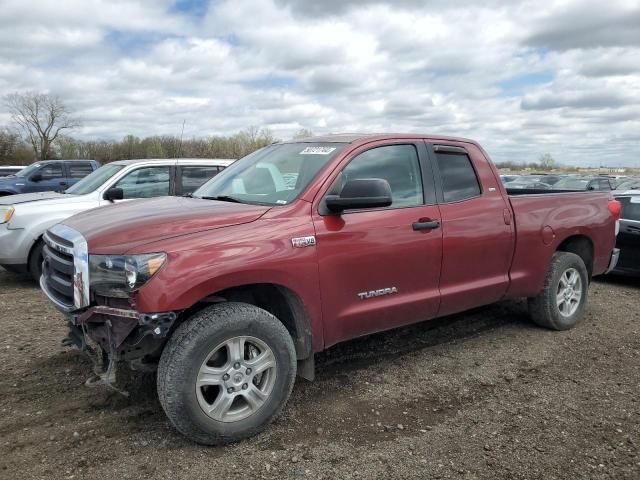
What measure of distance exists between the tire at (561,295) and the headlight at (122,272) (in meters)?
3.87

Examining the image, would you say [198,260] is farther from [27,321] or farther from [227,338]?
[27,321]

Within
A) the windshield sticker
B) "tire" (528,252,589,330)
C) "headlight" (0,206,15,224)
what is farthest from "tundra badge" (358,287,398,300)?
"headlight" (0,206,15,224)

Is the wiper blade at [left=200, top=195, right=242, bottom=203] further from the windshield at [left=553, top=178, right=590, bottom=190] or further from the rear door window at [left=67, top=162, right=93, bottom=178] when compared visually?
the rear door window at [left=67, top=162, right=93, bottom=178]

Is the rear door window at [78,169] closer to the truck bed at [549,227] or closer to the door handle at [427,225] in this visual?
the truck bed at [549,227]

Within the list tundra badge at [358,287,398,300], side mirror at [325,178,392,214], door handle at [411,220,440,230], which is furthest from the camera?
door handle at [411,220,440,230]

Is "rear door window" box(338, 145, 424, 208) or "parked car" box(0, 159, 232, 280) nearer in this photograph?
"rear door window" box(338, 145, 424, 208)

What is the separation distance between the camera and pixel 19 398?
150 inches

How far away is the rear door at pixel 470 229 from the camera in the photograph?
4.33m

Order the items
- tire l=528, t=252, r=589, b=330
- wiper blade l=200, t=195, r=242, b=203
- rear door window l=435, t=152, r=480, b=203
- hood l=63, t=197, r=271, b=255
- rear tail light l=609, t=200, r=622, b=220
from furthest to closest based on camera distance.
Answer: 1. rear tail light l=609, t=200, r=622, b=220
2. tire l=528, t=252, r=589, b=330
3. rear door window l=435, t=152, r=480, b=203
4. wiper blade l=200, t=195, r=242, b=203
5. hood l=63, t=197, r=271, b=255

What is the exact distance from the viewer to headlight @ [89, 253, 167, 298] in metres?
2.96

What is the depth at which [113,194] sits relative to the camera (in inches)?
286

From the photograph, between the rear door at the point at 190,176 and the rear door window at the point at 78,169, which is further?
the rear door window at the point at 78,169

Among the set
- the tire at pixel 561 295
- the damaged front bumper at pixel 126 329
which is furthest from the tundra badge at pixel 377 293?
the tire at pixel 561 295

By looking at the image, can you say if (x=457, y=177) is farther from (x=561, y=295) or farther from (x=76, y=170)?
(x=76, y=170)
